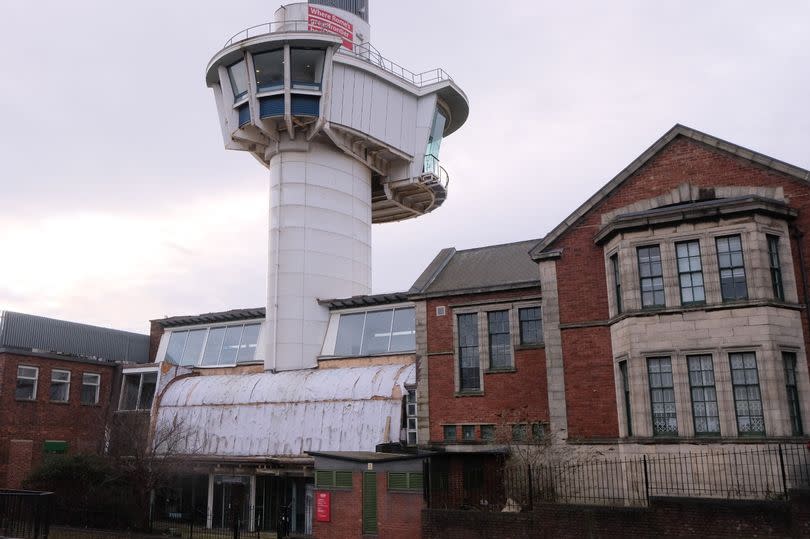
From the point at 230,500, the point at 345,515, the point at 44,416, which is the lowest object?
the point at 230,500

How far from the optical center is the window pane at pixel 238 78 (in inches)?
1671

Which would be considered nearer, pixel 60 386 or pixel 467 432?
pixel 467 432

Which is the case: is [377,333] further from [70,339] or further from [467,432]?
[70,339]

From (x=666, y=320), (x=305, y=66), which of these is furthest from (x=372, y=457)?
(x=305, y=66)

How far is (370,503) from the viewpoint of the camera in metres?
22.8

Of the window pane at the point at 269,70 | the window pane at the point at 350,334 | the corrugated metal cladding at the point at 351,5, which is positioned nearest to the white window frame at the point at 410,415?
the window pane at the point at 350,334

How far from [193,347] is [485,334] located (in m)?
21.6

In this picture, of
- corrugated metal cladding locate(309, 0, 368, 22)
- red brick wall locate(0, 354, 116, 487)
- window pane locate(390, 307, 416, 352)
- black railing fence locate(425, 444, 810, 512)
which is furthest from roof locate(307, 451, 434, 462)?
corrugated metal cladding locate(309, 0, 368, 22)

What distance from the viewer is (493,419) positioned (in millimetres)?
27594

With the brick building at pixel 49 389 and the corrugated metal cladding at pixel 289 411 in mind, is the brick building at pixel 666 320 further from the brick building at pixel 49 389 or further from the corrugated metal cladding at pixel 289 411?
the brick building at pixel 49 389

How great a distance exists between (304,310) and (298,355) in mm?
2531

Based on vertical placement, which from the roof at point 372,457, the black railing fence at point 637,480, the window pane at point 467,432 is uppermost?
the window pane at point 467,432

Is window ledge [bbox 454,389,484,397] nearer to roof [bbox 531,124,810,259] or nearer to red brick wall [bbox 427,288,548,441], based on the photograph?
red brick wall [bbox 427,288,548,441]

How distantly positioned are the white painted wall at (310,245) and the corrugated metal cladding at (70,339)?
11.1m
